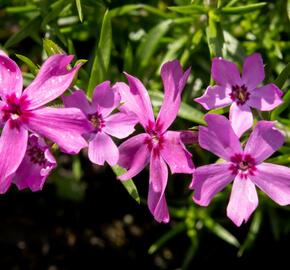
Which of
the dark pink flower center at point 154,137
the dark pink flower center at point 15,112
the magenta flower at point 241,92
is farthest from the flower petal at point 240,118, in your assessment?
the dark pink flower center at point 15,112

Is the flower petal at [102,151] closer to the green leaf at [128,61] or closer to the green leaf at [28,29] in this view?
the green leaf at [128,61]

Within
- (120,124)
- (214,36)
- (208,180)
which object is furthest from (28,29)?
(208,180)

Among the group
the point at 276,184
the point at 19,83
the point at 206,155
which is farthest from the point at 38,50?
the point at 276,184

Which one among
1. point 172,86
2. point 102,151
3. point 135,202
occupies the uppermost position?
point 172,86

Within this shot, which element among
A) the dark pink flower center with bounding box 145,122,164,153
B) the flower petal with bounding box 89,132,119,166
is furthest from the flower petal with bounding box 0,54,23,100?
the dark pink flower center with bounding box 145,122,164,153

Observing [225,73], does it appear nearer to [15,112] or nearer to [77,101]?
[77,101]

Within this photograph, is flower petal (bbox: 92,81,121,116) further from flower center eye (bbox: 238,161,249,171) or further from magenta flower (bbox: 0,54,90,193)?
flower center eye (bbox: 238,161,249,171)
